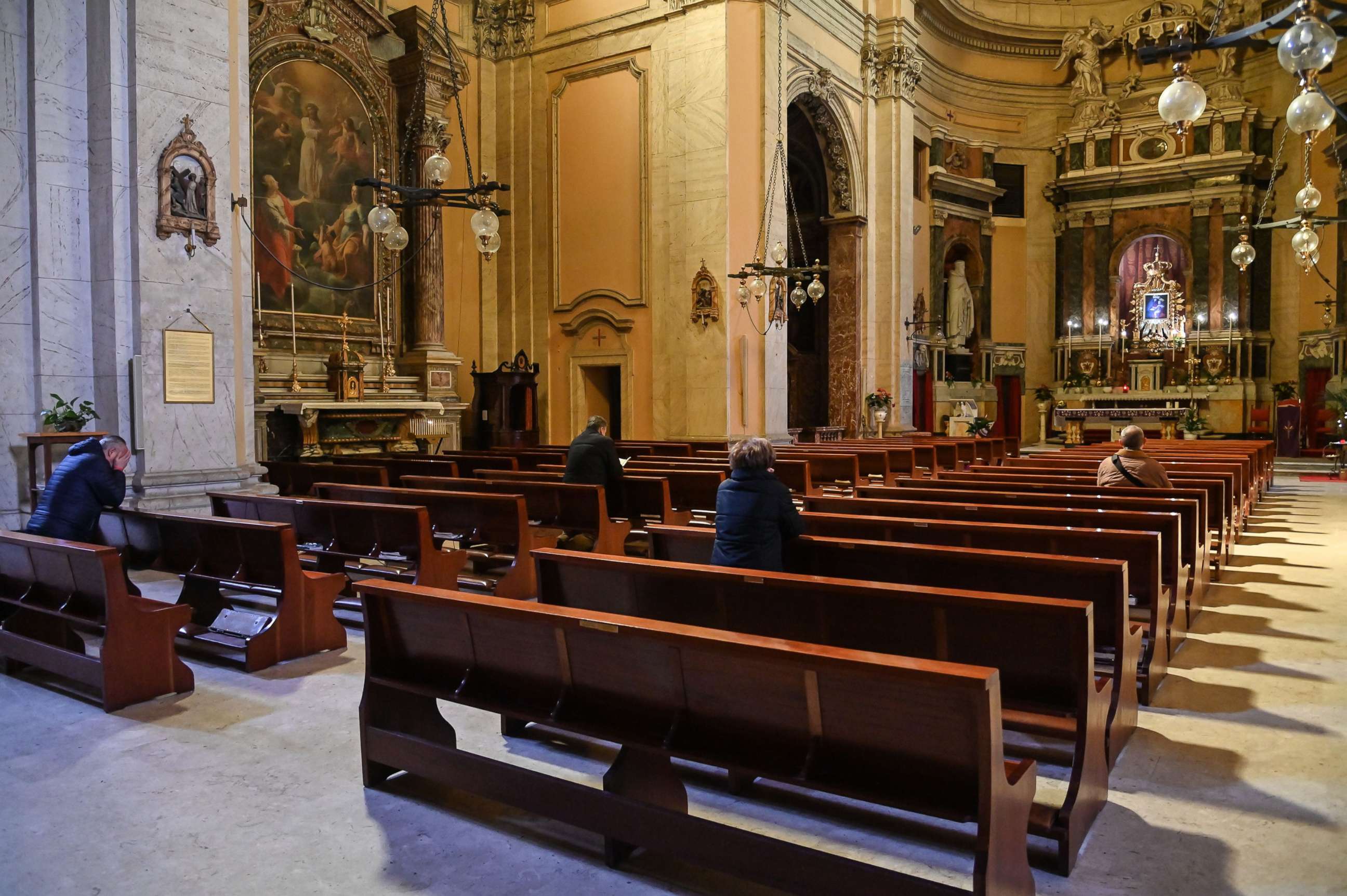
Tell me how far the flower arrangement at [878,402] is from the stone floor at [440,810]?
14.4 meters

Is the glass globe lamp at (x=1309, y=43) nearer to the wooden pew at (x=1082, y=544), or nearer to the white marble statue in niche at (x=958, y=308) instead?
the wooden pew at (x=1082, y=544)

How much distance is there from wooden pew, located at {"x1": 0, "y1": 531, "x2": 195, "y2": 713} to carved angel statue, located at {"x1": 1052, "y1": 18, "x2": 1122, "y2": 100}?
26086 mm

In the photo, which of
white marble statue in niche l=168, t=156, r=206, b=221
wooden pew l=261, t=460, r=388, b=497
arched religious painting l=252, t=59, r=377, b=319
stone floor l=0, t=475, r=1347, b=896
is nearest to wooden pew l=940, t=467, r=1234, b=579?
stone floor l=0, t=475, r=1347, b=896

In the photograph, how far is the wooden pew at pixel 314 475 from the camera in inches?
359

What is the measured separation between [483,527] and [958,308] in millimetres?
20238

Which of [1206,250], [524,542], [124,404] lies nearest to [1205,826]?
[524,542]

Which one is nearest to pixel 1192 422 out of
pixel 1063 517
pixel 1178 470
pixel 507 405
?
pixel 1178 470

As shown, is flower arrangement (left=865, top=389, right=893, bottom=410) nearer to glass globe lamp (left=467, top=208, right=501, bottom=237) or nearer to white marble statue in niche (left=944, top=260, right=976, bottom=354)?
white marble statue in niche (left=944, top=260, right=976, bottom=354)

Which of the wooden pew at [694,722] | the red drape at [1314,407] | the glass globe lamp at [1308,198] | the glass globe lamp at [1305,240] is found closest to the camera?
the wooden pew at [694,722]

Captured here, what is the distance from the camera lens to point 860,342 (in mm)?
Answer: 19312

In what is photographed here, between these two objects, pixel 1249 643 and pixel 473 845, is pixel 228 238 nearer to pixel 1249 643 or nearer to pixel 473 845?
pixel 473 845

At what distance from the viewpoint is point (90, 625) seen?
4262mm

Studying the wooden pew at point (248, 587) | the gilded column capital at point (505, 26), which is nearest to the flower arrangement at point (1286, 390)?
the gilded column capital at point (505, 26)

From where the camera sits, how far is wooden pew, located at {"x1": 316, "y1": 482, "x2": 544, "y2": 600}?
6172 mm
